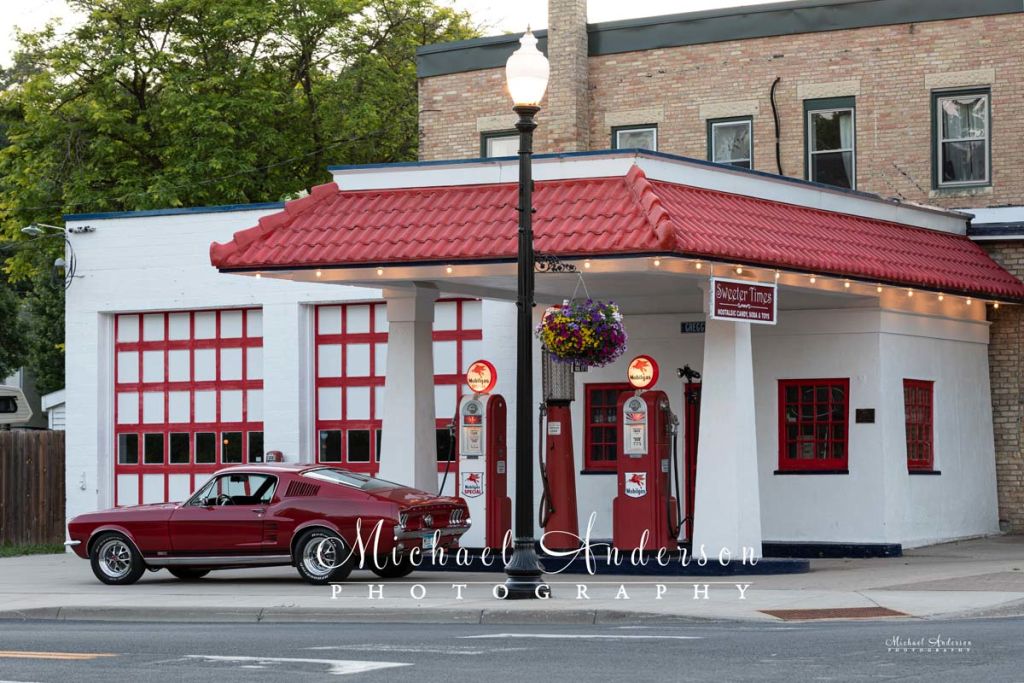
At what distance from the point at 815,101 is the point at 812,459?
749 cm

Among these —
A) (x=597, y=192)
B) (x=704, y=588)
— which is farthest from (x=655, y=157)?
(x=704, y=588)

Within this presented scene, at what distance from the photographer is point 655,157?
2048 centimetres

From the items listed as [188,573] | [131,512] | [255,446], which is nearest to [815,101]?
[255,446]

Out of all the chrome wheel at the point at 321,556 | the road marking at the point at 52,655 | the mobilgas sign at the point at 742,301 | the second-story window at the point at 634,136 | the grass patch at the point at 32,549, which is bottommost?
the grass patch at the point at 32,549

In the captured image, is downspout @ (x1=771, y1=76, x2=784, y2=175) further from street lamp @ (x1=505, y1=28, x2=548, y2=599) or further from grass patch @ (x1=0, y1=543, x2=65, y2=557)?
grass patch @ (x1=0, y1=543, x2=65, y2=557)

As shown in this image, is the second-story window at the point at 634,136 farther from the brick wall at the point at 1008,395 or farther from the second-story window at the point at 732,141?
the brick wall at the point at 1008,395

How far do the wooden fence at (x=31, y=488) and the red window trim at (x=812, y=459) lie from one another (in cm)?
1297

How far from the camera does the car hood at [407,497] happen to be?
1984 cm

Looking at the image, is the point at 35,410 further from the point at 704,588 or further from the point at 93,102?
the point at 704,588

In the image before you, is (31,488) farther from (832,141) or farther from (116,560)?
(832,141)

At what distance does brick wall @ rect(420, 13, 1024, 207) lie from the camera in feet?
89.8

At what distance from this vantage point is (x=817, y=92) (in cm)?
2873

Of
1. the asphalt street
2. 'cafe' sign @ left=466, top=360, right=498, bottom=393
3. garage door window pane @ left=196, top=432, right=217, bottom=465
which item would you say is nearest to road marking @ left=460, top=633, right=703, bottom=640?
Result: the asphalt street

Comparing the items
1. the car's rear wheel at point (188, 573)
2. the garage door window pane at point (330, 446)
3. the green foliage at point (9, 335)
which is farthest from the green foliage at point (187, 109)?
the car's rear wheel at point (188, 573)
